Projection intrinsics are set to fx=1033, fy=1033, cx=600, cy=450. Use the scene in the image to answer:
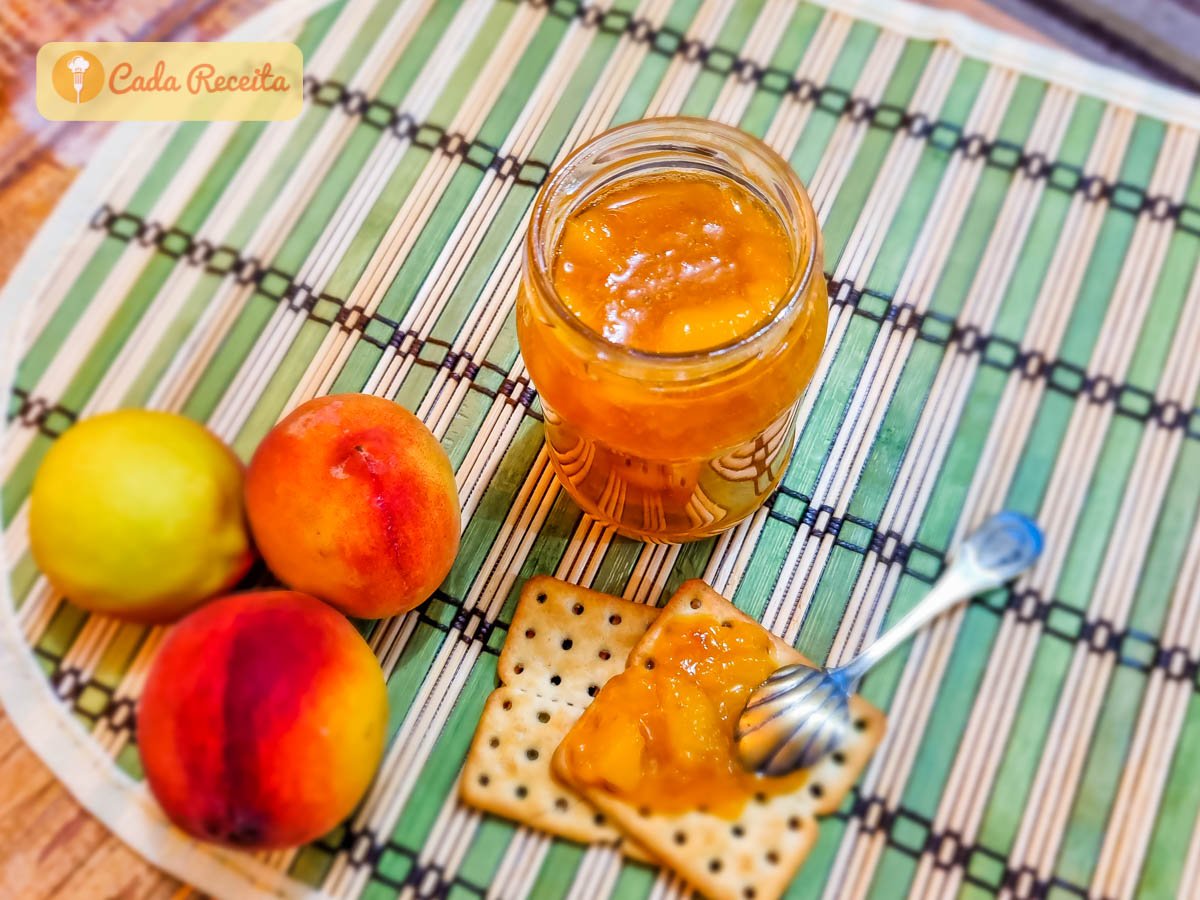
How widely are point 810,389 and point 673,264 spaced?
0.28m

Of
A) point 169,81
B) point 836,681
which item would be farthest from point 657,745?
point 169,81

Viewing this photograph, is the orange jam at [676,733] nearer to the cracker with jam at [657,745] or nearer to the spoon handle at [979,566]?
the cracker with jam at [657,745]

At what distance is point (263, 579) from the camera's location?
2.84 ft

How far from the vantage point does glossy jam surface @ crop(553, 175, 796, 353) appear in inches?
27.0

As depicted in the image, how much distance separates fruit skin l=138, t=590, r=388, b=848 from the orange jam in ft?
0.57

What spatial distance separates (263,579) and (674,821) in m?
0.39

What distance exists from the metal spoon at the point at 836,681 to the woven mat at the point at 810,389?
2cm

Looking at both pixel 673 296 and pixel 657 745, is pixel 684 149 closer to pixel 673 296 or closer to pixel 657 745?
pixel 673 296

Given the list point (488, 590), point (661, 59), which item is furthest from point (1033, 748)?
point (661, 59)

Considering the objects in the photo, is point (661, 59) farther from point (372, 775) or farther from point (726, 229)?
point (372, 775)

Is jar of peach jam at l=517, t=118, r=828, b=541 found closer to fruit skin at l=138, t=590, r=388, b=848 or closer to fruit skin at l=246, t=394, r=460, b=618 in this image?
fruit skin at l=246, t=394, r=460, b=618

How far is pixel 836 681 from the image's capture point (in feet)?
2.70

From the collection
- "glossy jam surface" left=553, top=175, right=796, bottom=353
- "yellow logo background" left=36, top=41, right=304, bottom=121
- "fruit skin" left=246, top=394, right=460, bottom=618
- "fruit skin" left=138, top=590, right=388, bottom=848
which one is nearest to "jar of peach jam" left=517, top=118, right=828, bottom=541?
"glossy jam surface" left=553, top=175, right=796, bottom=353

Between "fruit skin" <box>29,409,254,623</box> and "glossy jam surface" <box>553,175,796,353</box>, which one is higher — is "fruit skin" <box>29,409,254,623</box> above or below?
below
